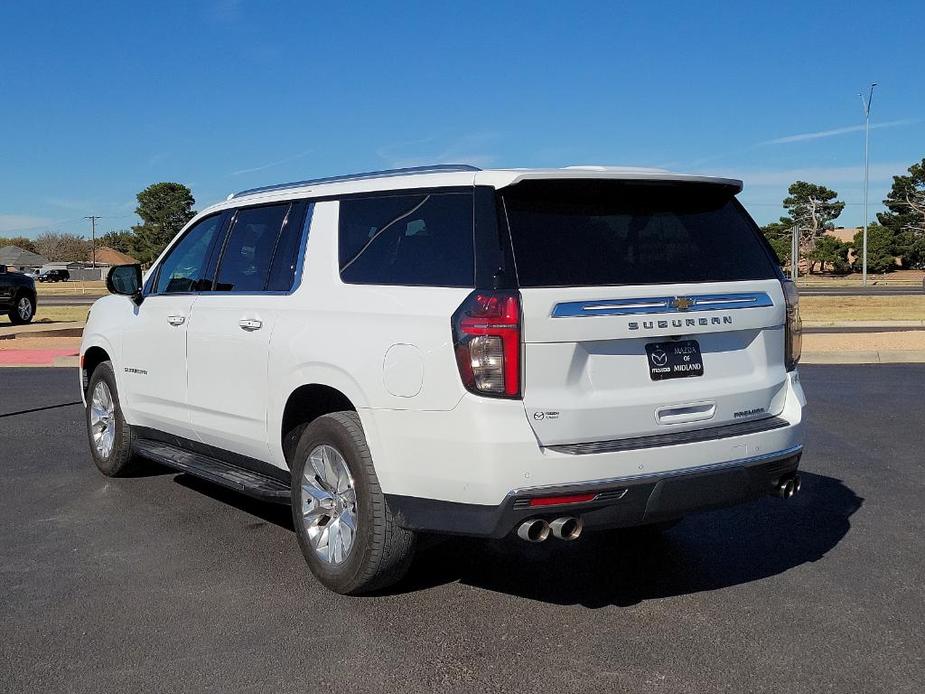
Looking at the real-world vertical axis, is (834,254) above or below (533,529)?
above

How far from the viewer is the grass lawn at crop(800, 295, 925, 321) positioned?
95.2 ft

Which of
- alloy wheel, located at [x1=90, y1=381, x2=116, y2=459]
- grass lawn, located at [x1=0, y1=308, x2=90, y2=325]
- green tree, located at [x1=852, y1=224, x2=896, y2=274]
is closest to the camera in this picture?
alloy wheel, located at [x1=90, y1=381, x2=116, y2=459]

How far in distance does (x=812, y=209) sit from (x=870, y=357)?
276ft

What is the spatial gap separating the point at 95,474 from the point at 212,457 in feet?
6.97

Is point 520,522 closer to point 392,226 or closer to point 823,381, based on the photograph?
point 392,226

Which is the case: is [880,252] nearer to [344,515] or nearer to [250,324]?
[250,324]

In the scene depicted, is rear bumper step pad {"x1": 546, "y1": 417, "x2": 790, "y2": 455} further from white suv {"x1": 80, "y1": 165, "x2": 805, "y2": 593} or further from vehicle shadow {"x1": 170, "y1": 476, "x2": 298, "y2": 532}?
vehicle shadow {"x1": 170, "y1": 476, "x2": 298, "y2": 532}

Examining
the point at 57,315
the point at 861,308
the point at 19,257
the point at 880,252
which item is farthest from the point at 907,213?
the point at 19,257

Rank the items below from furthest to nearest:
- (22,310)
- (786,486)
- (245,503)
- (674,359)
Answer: (22,310), (245,503), (786,486), (674,359)

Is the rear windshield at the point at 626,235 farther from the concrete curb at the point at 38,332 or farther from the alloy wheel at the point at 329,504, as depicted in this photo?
the concrete curb at the point at 38,332

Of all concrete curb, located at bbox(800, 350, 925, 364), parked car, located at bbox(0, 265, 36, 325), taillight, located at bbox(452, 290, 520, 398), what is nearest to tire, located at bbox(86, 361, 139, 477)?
taillight, located at bbox(452, 290, 520, 398)

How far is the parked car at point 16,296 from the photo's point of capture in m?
26.3

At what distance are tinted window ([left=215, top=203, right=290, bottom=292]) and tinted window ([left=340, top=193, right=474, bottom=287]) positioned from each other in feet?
2.24

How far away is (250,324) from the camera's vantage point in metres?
5.58
